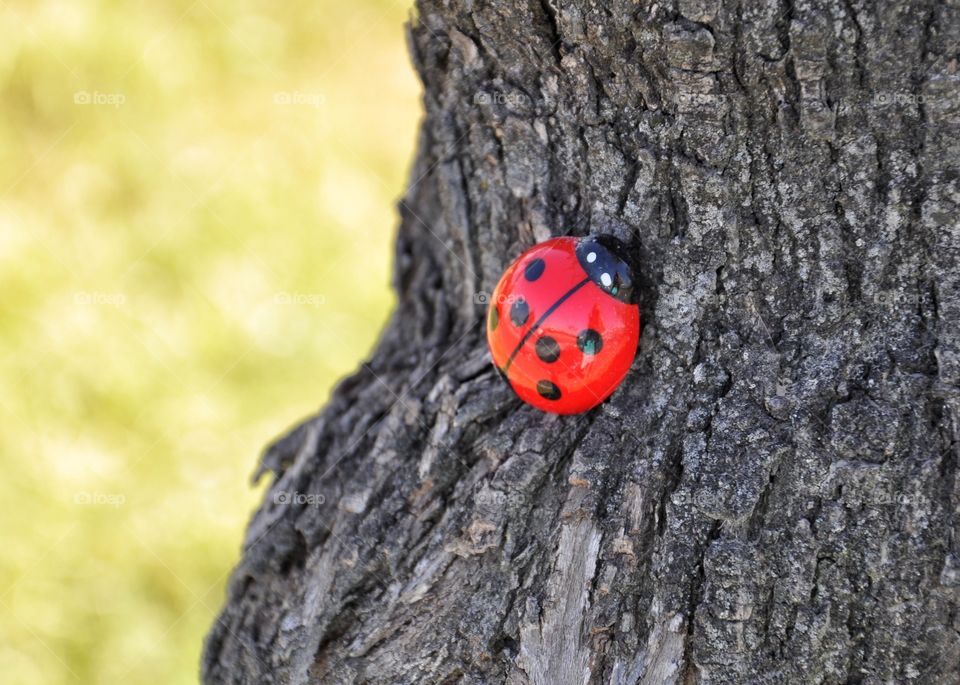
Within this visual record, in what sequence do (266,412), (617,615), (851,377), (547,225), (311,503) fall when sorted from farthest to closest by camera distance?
1. (266,412)
2. (311,503)
3. (547,225)
4. (617,615)
5. (851,377)

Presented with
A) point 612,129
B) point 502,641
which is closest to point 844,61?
point 612,129

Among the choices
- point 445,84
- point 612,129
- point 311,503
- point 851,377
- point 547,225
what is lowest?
point 311,503

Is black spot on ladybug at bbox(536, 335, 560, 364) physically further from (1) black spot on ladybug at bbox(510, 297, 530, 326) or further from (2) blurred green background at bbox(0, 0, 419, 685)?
(2) blurred green background at bbox(0, 0, 419, 685)

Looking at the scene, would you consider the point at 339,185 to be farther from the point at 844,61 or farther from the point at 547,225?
the point at 844,61

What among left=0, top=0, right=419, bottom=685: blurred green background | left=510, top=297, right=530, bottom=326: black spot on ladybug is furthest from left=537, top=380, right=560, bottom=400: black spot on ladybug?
left=0, top=0, right=419, bottom=685: blurred green background

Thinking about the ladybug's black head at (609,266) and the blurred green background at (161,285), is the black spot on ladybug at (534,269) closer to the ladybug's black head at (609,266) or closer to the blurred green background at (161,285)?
the ladybug's black head at (609,266)

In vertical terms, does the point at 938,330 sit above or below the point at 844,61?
below

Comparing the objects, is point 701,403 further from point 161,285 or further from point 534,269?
point 161,285

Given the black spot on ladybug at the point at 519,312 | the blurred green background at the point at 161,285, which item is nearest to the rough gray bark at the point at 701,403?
the black spot on ladybug at the point at 519,312
